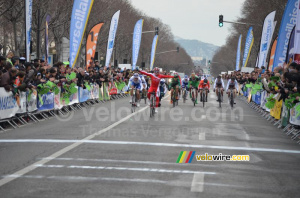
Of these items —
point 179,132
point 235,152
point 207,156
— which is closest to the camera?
point 207,156

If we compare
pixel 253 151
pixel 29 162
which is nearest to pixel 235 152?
pixel 253 151

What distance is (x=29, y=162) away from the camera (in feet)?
28.8

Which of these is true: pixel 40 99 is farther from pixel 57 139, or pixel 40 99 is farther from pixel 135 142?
pixel 135 142

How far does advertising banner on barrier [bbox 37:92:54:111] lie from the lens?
17486 mm

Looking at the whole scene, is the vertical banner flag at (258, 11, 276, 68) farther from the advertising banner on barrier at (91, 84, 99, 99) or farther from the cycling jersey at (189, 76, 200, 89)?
the advertising banner on barrier at (91, 84, 99, 99)

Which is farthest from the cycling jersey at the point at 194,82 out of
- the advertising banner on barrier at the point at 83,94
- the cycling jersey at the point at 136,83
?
the cycling jersey at the point at 136,83

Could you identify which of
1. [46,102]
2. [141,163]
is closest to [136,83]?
[46,102]

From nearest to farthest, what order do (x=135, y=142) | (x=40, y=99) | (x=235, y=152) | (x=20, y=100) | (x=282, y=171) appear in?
(x=282, y=171) → (x=235, y=152) → (x=135, y=142) → (x=20, y=100) → (x=40, y=99)

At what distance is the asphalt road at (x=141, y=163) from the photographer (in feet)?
22.4

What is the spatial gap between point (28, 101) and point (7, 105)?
5.76ft

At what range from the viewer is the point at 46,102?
1819 cm

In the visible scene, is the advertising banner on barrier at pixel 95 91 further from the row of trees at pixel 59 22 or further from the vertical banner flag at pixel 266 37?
the vertical banner flag at pixel 266 37

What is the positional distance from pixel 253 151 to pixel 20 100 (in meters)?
7.67

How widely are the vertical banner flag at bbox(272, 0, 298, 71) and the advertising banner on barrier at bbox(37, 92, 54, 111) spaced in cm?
917
